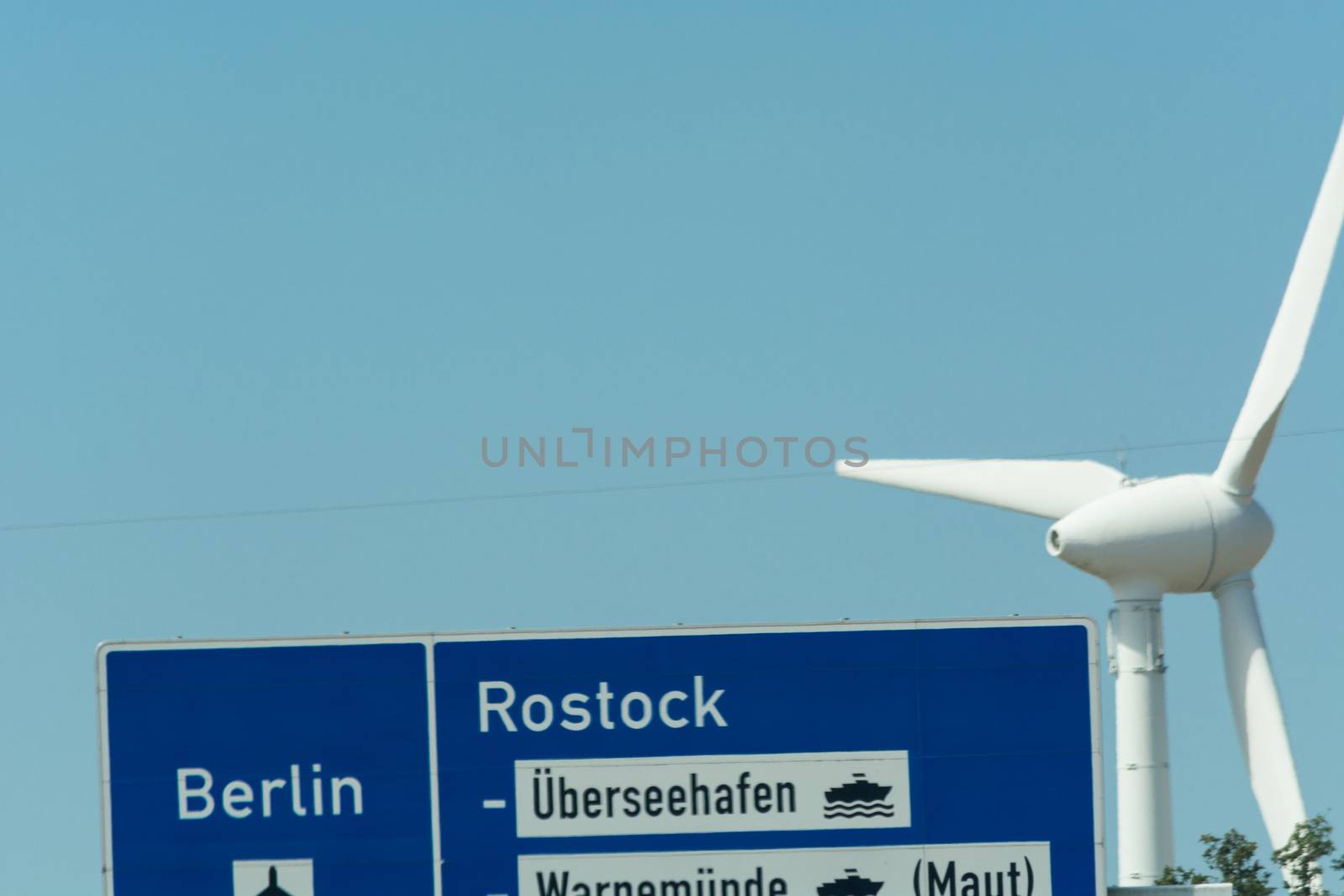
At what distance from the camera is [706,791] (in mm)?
23469

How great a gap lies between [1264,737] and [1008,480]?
8300mm

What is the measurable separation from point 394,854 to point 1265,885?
152 ft

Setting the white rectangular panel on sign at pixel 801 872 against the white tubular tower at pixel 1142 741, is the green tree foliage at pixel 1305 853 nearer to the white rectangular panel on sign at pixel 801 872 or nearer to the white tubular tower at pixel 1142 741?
the white tubular tower at pixel 1142 741

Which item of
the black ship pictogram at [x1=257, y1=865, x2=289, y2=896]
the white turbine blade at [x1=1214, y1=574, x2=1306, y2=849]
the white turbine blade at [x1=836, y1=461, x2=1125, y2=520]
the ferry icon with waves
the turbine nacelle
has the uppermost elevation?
the white turbine blade at [x1=836, y1=461, x2=1125, y2=520]

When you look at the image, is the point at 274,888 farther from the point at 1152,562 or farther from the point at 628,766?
the point at 1152,562

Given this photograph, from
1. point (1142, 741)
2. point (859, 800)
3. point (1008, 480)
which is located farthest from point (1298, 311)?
point (859, 800)

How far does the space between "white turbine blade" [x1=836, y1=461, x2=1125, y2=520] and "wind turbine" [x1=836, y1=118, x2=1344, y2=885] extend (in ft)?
0.09

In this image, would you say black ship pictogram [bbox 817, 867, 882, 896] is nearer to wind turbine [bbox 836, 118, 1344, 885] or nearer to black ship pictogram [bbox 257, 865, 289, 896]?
black ship pictogram [bbox 257, 865, 289, 896]

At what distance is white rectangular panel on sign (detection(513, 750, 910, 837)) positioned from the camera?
76.9 ft

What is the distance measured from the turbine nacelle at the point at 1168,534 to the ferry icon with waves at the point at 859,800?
1717 inches

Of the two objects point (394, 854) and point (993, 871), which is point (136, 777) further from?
point (993, 871)

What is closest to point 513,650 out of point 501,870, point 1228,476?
point 501,870

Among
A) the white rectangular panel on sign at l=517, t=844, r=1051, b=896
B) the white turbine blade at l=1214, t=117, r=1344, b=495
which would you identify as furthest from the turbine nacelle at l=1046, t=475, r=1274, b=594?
the white rectangular panel on sign at l=517, t=844, r=1051, b=896

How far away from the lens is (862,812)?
23453mm
